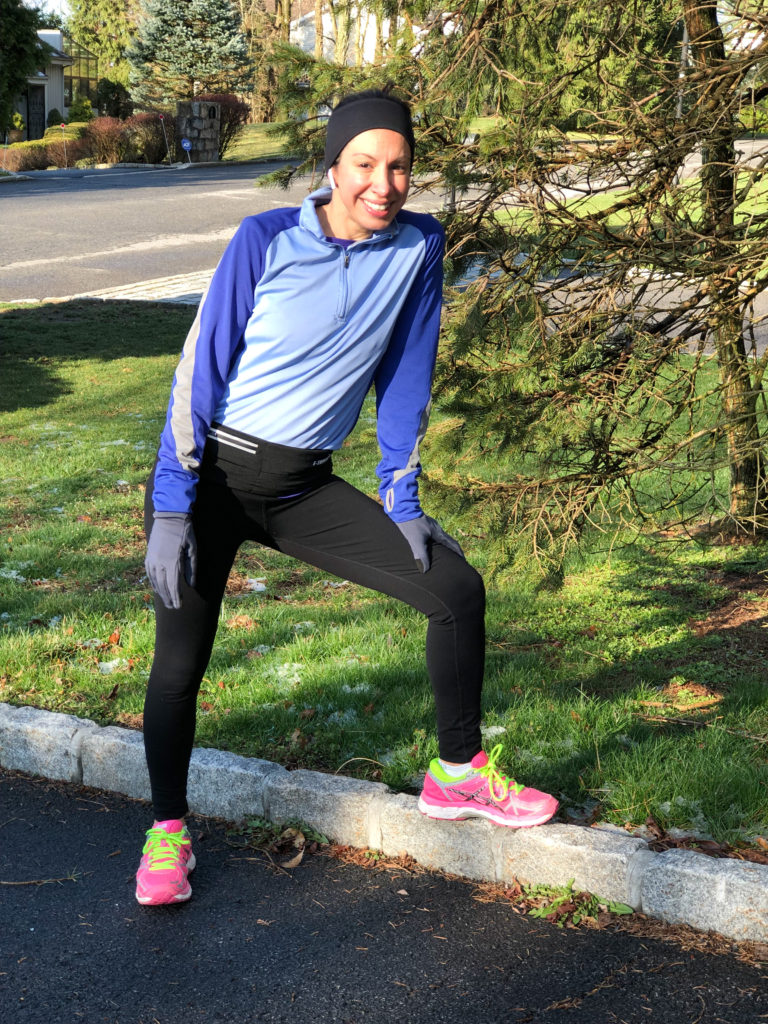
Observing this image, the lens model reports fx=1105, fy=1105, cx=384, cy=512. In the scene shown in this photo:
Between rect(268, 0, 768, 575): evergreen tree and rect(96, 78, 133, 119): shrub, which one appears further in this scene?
rect(96, 78, 133, 119): shrub

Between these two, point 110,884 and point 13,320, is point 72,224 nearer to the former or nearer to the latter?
point 13,320

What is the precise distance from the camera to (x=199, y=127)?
130 feet

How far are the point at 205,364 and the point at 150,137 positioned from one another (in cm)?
3940

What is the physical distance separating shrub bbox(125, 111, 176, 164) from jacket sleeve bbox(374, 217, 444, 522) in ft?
128

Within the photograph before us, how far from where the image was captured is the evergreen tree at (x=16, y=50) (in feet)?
79.5

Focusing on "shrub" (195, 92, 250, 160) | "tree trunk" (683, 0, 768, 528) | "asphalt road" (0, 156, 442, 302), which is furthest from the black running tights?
"shrub" (195, 92, 250, 160)

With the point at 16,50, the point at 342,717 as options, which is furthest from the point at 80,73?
the point at 342,717

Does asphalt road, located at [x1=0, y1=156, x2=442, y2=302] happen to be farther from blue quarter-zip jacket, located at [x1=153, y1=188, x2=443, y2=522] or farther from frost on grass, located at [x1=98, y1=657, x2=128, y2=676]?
blue quarter-zip jacket, located at [x1=153, y1=188, x2=443, y2=522]

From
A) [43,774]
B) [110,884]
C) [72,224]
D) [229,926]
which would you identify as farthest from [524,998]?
[72,224]

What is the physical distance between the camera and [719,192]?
539cm

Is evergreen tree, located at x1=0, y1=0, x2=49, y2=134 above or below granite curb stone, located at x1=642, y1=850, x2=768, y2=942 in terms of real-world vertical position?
above

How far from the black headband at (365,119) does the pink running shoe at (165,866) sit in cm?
200

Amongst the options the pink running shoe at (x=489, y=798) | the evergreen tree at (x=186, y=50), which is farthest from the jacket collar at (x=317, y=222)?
the evergreen tree at (x=186, y=50)

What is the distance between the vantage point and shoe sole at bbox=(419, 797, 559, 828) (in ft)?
10.8
